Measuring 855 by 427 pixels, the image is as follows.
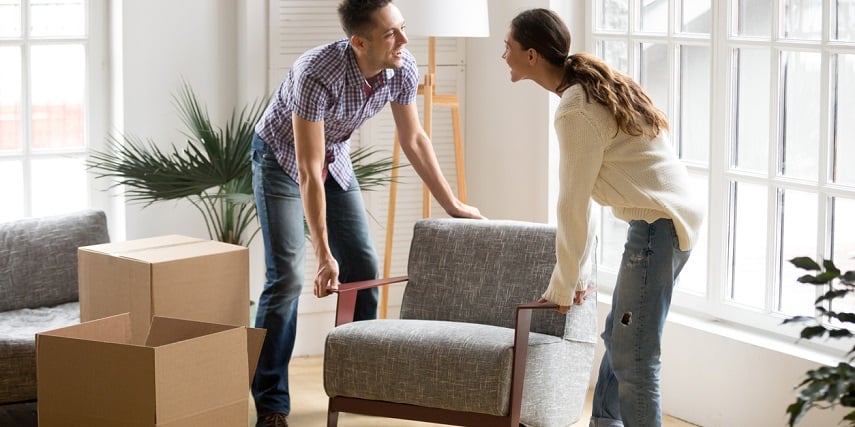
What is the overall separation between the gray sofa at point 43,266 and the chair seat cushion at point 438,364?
106 cm

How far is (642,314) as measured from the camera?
9.70 ft

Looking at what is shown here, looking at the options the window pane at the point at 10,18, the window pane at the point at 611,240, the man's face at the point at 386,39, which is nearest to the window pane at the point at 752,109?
the window pane at the point at 611,240

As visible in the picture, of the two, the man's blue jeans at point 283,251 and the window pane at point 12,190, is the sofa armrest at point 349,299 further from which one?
the window pane at point 12,190

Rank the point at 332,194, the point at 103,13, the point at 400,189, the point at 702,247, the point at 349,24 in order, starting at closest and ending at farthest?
1. the point at 349,24
2. the point at 332,194
3. the point at 702,247
4. the point at 103,13
5. the point at 400,189

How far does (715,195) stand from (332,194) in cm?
130

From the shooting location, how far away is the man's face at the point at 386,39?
3367 millimetres

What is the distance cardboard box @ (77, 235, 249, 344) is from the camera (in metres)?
3.35

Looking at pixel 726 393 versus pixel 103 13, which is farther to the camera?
pixel 103 13

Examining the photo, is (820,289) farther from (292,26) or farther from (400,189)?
(292,26)

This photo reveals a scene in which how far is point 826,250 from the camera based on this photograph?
3.53m

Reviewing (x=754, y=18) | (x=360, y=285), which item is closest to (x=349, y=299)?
(x=360, y=285)

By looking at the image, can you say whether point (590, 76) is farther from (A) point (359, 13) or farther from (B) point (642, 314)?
(A) point (359, 13)

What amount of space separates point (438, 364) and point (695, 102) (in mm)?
1410

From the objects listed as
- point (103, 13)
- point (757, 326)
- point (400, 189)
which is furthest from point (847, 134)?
point (103, 13)
